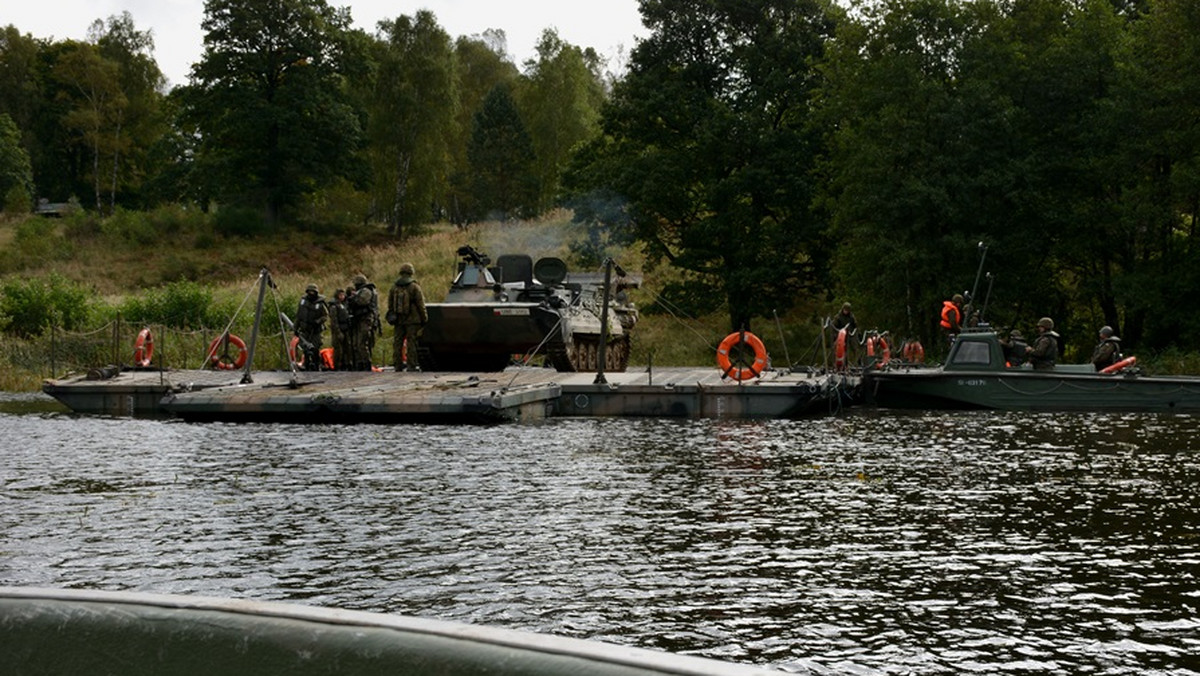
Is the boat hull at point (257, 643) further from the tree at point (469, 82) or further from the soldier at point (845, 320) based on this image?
the tree at point (469, 82)

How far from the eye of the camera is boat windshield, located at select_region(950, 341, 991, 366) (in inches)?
971

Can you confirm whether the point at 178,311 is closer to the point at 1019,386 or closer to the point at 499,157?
the point at 1019,386

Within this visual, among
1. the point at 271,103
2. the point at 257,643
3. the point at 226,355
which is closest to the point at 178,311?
the point at 226,355

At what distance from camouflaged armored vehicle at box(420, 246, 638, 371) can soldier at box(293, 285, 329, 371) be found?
191cm

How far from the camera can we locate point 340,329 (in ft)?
85.8

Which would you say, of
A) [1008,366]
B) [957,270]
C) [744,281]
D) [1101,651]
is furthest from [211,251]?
[1101,651]

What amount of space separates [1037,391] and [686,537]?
A: 1536cm

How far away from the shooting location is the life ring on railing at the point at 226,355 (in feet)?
91.2

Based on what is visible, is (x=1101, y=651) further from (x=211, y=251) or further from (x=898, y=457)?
(x=211, y=251)

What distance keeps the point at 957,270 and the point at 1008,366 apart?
12753 mm

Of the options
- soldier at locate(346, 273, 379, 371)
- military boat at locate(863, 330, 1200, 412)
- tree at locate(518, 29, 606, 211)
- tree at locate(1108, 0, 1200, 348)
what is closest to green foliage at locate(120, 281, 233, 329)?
soldier at locate(346, 273, 379, 371)

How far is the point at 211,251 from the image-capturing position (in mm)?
58656

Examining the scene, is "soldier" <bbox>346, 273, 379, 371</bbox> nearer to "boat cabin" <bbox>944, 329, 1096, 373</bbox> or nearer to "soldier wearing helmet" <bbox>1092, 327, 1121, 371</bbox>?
"boat cabin" <bbox>944, 329, 1096, 373</bbox>

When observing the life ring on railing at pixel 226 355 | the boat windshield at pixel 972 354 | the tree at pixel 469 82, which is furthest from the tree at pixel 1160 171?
the tree at pixel 469 82
